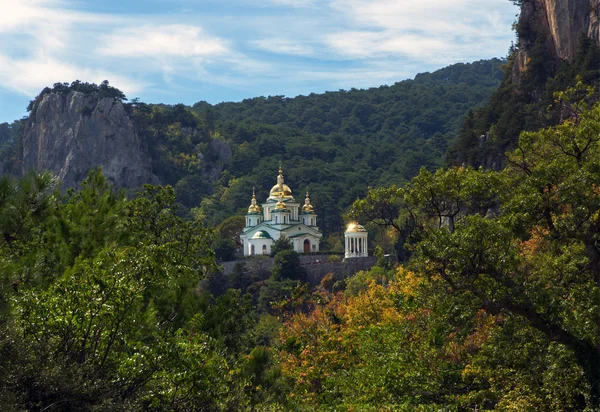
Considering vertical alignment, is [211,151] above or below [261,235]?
above

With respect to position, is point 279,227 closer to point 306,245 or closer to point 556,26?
point 306,245

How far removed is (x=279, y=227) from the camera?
281 feet

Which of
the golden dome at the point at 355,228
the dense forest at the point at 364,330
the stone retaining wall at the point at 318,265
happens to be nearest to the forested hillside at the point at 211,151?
the stone retaining wall at the point at 318,265

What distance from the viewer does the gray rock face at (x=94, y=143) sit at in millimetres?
128125

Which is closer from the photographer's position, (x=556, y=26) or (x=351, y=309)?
(x=351, y=309)

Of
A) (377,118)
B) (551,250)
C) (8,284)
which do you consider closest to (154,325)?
(8,284)

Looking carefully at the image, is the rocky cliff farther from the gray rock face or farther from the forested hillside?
the gray rock face

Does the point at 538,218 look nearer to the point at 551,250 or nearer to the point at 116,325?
the point at 551,250

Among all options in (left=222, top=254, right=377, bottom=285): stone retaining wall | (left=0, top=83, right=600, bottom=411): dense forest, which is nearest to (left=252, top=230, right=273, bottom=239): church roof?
(left=222, top=254, right=377, bottom=285): stone retaining wall

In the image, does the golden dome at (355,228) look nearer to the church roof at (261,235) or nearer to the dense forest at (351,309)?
the church roof at (261,235)

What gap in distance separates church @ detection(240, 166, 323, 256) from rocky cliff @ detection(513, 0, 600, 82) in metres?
26.5

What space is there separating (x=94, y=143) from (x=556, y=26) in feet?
265

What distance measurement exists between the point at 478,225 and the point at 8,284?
26.3ft

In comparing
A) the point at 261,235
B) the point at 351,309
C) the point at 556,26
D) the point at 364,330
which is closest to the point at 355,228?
the point at 261,235
